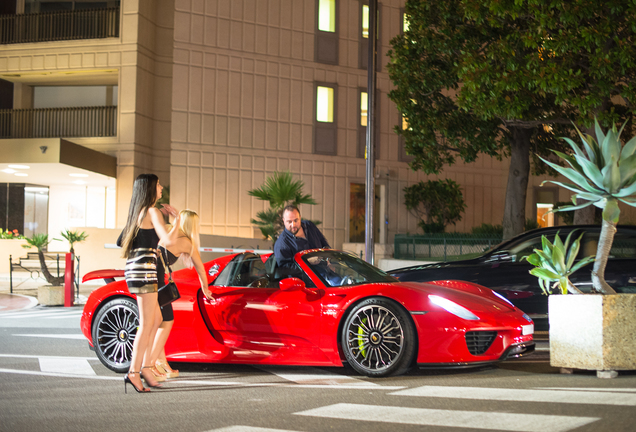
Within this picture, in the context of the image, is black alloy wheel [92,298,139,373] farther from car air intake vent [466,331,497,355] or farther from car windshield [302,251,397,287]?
car air intake vent [466,331,497,355]

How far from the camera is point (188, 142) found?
24.8m

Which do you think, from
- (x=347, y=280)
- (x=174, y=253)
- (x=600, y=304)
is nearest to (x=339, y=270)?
(x=347, y=280)

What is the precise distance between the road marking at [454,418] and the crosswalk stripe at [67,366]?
285cm

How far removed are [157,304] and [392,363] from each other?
2122mm

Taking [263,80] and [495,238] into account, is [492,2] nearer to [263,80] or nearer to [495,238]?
[495,238]

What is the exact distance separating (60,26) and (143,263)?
23299 millimetres

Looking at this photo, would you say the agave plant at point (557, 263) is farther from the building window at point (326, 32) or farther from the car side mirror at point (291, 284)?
the building window at point (326, 32)

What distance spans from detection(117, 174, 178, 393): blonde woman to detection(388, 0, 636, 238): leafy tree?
9.12 m

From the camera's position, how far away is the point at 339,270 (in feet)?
22.0

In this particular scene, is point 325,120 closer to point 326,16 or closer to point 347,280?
point 326,16

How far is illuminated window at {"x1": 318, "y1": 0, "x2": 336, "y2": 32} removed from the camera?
87.7 ft

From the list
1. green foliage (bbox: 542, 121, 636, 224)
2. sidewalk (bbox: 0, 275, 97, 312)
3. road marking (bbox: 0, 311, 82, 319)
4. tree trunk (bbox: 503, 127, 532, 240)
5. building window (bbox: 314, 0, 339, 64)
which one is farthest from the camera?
building window (bbox: 314, 0, 339, 64)

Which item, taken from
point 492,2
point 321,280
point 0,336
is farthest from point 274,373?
point 492,2

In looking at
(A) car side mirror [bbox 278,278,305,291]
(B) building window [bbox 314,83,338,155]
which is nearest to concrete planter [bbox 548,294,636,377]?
(A) car side mirror [bbox 278,278,305,291]
